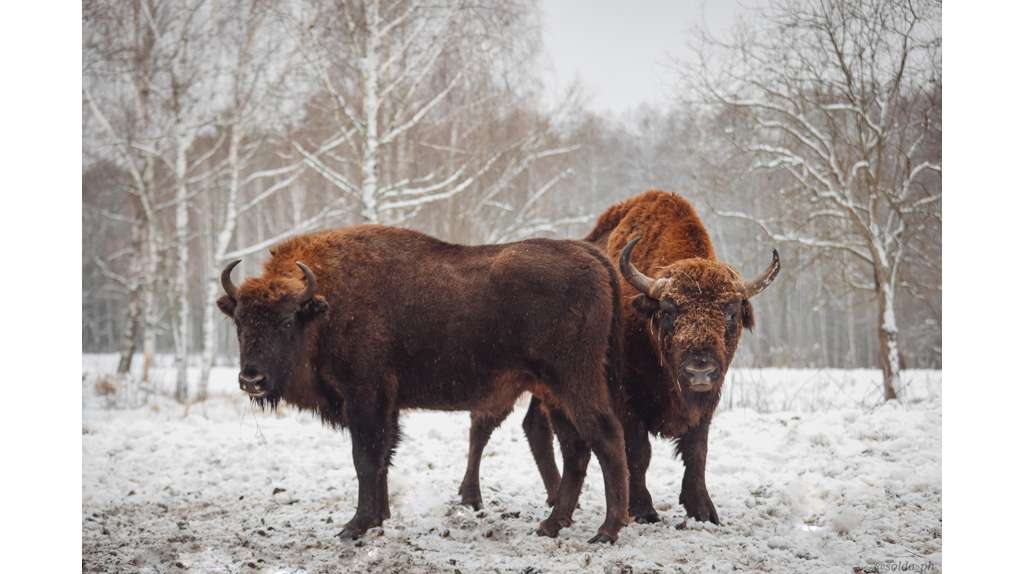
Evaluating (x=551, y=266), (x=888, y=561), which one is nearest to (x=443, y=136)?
(x=551, y=266)

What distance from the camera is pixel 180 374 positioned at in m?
8.98

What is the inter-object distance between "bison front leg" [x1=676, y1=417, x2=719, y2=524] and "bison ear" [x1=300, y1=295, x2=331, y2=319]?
100 inches

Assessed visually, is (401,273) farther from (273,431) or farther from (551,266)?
(273,431)

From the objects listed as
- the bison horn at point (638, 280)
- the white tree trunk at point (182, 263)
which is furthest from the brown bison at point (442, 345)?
the white tree trunk at point (182, 263)

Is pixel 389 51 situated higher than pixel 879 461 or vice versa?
pixel 389 51

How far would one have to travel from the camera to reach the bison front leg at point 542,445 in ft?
16.2

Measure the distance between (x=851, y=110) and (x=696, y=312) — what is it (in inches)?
107

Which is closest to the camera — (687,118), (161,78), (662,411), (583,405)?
(583,405)

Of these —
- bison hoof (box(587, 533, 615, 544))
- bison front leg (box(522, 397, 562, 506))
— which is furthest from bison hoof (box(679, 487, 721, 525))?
bison front leg (box(522, 397, 562, 506))

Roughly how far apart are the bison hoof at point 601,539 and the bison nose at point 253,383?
225cm

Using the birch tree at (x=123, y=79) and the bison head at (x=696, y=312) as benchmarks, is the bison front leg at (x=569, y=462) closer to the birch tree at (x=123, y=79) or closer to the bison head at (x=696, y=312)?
the bison head at (x=696, y=312)

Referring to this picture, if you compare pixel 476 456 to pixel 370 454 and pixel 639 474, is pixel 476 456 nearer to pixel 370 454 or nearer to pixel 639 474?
pixel 370 454

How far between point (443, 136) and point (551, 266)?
217 inches
